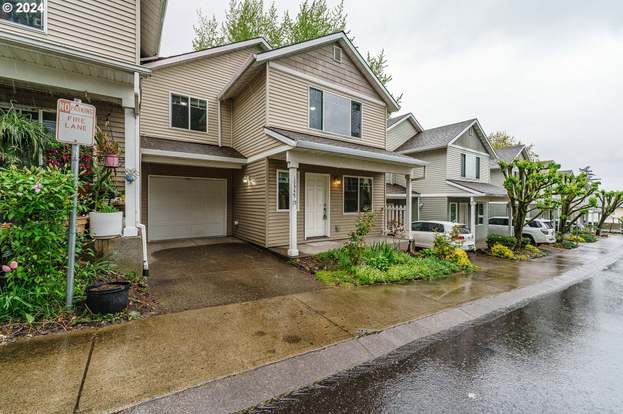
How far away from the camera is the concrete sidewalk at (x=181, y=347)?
226 cm

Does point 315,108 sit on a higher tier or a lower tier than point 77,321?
higher

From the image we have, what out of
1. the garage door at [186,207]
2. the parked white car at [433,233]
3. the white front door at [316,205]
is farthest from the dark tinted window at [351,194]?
the garage door at [186,207]

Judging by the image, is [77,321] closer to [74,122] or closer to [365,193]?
[74,122]

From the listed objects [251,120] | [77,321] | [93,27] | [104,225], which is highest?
[93,27]

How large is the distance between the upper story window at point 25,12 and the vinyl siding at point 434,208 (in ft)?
55.6

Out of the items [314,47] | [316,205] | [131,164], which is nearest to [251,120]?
[314,47]

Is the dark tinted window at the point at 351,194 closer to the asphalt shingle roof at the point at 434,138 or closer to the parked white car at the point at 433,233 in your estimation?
the parked white car at the point at 433,233

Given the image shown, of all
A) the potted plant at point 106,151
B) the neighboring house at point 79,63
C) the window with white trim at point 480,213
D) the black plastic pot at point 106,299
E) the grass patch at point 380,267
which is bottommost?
the grass patch at point 380,267

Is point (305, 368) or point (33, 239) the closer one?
point (305, 368)

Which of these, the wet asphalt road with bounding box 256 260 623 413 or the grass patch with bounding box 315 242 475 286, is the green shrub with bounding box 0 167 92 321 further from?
the grass patch with bounding box 315 242 475 286

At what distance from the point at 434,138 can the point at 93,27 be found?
16.7m

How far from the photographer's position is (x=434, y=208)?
51.5 feet

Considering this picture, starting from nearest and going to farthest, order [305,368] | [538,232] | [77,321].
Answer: [305,368] < [77,321] < [538,232]

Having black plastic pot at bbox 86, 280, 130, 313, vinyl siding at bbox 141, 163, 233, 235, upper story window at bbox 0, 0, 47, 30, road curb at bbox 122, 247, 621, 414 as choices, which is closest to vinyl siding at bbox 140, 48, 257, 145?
vinyl siding at bbox 141, 163, 233, 235
